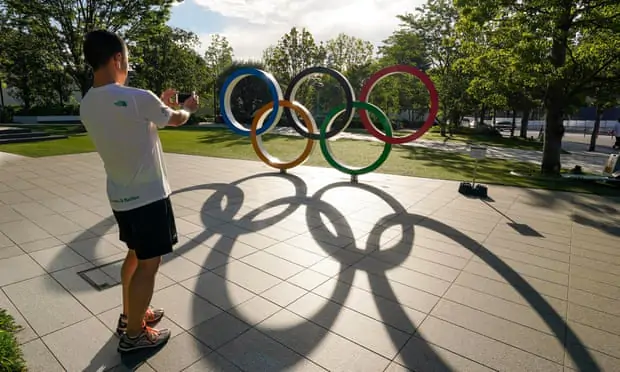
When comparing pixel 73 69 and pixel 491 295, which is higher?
pixel 73 69

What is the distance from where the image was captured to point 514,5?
1069cm

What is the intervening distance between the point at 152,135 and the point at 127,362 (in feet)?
5.69

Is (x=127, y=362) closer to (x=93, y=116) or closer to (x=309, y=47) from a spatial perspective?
(x=93, y=116)

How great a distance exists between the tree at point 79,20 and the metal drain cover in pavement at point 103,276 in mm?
23914

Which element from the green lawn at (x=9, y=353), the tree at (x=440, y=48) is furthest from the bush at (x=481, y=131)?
the green lawn at (x=9, y=353)

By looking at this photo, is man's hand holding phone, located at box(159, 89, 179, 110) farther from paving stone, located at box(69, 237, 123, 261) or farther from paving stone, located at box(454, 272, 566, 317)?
paving stone, located at box(454, 272, 566, 317)

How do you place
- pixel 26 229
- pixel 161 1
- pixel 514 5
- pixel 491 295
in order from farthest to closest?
1. pixel 161 1
2. pixel 514 5
3. pixel 26 229
4. pixel 491 295

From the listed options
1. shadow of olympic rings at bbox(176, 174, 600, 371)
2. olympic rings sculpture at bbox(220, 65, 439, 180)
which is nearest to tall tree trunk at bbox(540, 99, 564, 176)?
olympic rings sculpture at bbox(220, 65, 439, 180)

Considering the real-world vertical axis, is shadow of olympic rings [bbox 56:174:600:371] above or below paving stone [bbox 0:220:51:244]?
below

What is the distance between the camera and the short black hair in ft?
7.58

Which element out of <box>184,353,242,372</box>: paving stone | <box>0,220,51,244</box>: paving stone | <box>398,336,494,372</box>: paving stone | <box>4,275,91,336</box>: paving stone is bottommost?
<box>398,336,494,372</box>: paving stone

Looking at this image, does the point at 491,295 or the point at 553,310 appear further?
the point at 491,295

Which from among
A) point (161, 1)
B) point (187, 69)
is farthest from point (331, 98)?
point (161, 1)

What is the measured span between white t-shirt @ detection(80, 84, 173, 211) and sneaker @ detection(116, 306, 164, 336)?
1070mm
